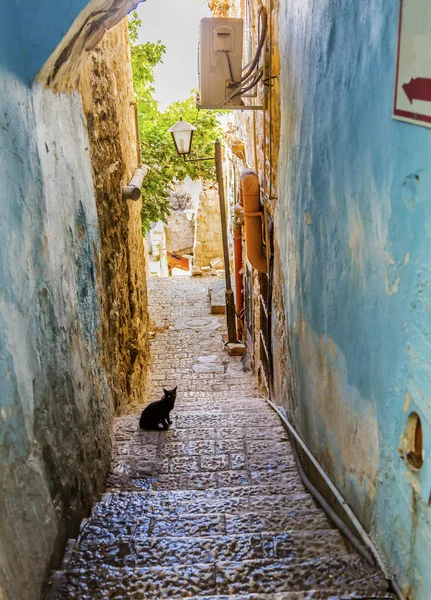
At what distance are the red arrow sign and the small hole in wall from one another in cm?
107

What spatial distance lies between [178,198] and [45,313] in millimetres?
28660

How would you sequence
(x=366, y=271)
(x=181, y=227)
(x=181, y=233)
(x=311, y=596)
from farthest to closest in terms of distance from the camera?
1. (x=181, y=233)
2. (x=181, y=227)
3. (x=366, y=271)
4. (x=311, y=596)

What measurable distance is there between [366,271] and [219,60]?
450 cm

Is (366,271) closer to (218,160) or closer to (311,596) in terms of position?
(311,596)

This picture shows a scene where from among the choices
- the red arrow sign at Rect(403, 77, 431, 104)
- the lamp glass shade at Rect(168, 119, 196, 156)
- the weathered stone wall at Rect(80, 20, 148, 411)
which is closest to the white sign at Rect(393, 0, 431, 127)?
the red arrow sign at Rect(403, 77, 431, 104)

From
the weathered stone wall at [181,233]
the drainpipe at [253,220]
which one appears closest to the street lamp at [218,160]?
the drainpipe at [253,220]

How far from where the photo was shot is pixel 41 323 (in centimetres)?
264

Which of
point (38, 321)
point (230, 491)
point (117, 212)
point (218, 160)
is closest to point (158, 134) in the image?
point (218, 160)

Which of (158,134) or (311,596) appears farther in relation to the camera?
(158,134)

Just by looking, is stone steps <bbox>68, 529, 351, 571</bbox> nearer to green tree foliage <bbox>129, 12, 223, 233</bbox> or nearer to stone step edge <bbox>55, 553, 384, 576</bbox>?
stone step edge <bbox>55, 553, 384, 576</bbox>

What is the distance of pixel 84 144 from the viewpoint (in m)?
4.11

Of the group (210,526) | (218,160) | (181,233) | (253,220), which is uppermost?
(218,160)

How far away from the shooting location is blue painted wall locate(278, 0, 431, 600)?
1.87 m

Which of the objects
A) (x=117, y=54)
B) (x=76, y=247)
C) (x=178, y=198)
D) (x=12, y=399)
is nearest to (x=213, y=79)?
(x=117, y=54)
